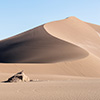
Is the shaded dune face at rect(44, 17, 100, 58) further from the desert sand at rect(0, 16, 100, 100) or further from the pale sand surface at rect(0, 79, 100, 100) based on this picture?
the pale sand surface at rect(0, 79, 100, 100)

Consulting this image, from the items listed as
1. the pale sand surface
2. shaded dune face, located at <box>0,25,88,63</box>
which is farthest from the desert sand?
the pale sand surface

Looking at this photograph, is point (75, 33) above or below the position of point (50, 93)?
above

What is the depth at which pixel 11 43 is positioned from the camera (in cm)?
4694

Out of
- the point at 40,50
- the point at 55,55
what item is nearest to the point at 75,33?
the point at 40,50

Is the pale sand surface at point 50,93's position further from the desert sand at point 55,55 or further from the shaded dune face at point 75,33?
the shaded dune face at point 75,33

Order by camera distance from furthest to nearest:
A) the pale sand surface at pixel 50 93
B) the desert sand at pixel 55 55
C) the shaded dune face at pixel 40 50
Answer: the shaded dune face at pixel 40 50 → the desert sand at pixel 55 55 → the pale sand surface at pixel 50 93

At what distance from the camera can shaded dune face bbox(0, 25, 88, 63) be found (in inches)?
1352

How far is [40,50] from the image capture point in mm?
37781

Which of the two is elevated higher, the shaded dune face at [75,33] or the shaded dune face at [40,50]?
the shaded dune face at [75,33]

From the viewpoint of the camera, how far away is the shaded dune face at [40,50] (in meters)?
34.3

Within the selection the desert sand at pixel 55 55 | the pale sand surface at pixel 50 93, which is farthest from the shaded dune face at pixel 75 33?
the pale sand surface at pixel 50 93

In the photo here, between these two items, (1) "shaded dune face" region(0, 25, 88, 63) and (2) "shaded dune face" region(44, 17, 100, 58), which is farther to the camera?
(2) "shaded dune face" region(44, 17, 100, 58)

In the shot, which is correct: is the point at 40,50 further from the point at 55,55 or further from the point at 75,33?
the point at 75,33

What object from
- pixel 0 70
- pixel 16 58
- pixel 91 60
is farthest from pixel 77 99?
pixel 16 58
